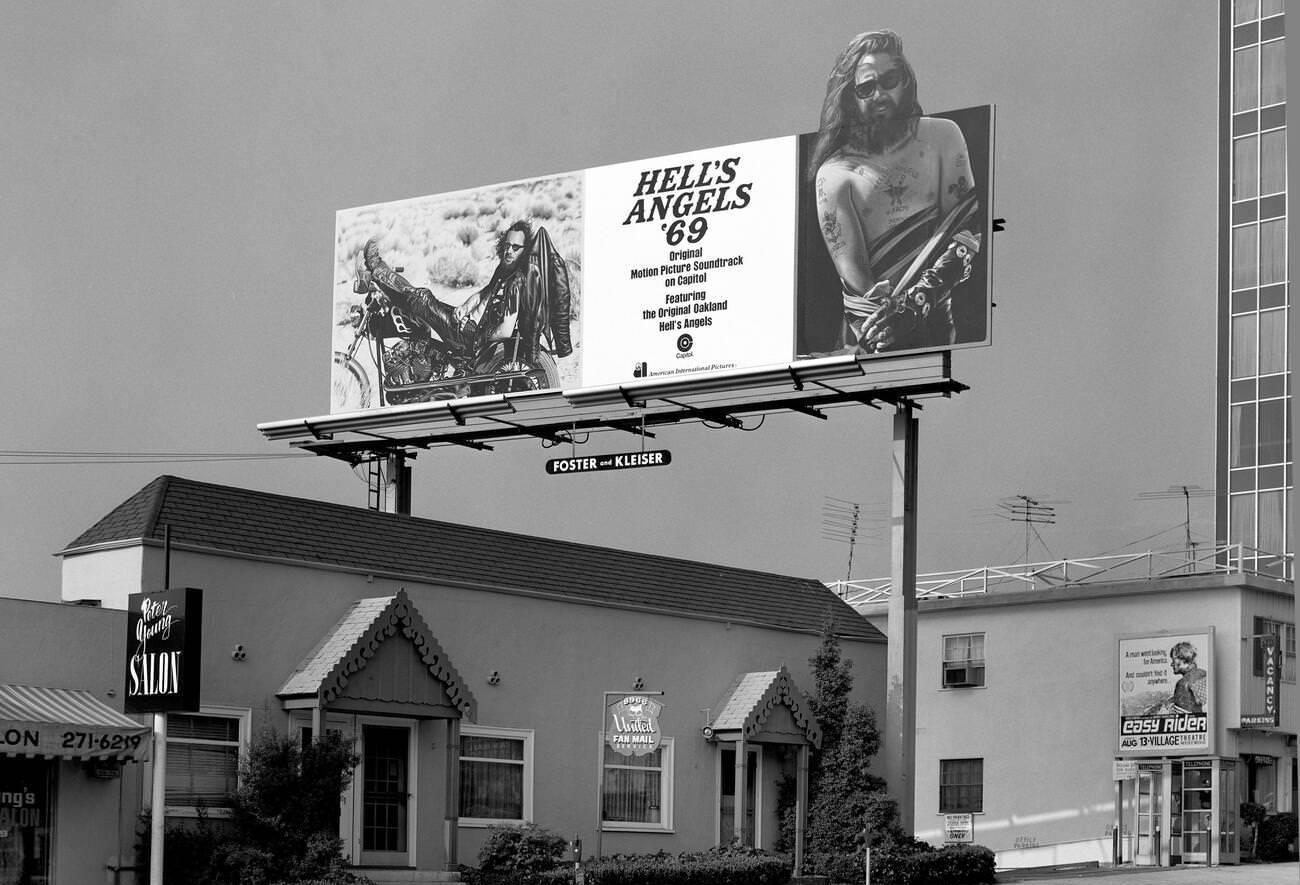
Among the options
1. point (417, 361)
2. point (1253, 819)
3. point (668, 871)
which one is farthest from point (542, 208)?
point (1253, 819)

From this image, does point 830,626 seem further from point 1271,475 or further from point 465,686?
point 1271,475

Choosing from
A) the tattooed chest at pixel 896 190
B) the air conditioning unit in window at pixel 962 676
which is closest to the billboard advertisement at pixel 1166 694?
the air conditioning unit in window at pixel 962 676

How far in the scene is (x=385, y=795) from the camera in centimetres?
2819

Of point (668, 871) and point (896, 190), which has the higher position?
point (896, 190)

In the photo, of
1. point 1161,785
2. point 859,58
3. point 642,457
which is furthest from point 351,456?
point 1161,785

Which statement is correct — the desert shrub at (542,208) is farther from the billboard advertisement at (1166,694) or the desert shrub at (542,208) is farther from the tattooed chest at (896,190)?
the billboard advertisement at (1166,694)

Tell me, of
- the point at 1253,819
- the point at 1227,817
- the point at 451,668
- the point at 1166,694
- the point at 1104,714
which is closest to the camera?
the point at 451,668

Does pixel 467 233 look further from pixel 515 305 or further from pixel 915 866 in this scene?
pixel 915 866

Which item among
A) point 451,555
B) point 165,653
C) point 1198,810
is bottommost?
point 1198,810

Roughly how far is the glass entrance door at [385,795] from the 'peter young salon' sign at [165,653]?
6.57m

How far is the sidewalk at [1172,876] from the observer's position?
101 ft

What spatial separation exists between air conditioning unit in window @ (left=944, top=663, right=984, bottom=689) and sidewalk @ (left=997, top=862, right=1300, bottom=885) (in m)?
8.99

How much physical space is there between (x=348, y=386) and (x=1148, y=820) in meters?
19.5

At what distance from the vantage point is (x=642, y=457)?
33188mm
